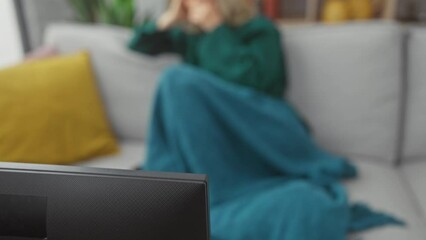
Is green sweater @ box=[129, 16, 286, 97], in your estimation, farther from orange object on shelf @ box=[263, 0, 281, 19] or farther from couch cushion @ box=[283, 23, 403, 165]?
orange object on shelf @ box=[263, 0, 281, 19]

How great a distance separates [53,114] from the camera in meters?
1.54

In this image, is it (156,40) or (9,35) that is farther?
(9,35)

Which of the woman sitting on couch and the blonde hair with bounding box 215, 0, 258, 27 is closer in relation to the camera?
the woman sitting on couch

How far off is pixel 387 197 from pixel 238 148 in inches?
19.4

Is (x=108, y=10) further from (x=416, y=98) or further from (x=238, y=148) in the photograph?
(x=416, y=98)

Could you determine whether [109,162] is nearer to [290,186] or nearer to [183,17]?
[183,17]

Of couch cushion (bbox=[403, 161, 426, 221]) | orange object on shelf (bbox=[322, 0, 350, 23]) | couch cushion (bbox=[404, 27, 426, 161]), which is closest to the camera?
couch cushion (bbox=[403, 161, 426, 221])

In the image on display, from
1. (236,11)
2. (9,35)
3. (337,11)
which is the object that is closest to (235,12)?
(236,11)

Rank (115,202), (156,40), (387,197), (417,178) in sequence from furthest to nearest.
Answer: (156,40) < (417,178) < (387,197) < (115,202)

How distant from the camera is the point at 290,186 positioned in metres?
1.19

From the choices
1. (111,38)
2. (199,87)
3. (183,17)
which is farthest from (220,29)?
(111,38)

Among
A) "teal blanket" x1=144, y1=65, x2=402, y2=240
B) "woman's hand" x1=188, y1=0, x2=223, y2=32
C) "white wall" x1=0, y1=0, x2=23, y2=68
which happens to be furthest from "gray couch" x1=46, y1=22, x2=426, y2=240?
"white wall" x1=0, y1=0, x2=23, y2=68

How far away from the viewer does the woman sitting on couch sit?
3.66 feet

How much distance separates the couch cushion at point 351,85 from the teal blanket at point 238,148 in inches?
4.6
